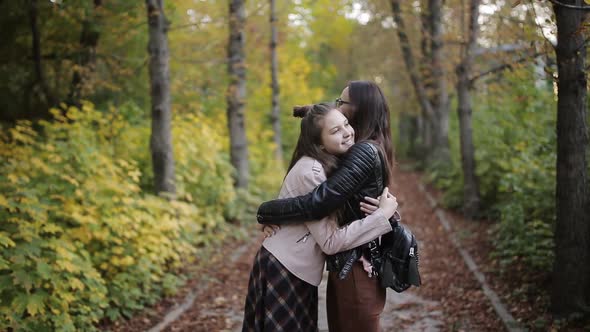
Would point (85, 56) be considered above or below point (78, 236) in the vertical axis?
above

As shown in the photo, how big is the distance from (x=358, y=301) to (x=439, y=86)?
15.0m

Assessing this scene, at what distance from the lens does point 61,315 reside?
16.5ft

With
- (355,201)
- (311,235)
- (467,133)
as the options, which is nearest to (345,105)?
(355,201)

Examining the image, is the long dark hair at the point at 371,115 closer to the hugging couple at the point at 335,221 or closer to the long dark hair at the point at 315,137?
the hugging couple at the point at 335,221

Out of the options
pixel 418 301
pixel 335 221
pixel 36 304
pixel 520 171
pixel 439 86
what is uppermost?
pixel 439 86

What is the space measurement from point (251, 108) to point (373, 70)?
28.8ft

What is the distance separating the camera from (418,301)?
705cm

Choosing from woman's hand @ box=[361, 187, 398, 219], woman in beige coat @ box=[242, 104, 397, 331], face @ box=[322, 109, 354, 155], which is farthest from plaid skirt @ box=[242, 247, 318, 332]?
face @ box=[322, 109, 354, 155]

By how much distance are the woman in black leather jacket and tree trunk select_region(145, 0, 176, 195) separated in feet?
17.2

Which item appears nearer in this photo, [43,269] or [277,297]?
[277,297]

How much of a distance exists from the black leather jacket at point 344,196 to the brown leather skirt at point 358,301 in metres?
0.11

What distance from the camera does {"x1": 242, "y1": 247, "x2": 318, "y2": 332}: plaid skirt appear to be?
3.48m

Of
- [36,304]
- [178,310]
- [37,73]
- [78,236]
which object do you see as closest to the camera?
[36,304]

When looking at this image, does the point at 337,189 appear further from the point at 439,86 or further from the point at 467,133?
the point at 439,86
